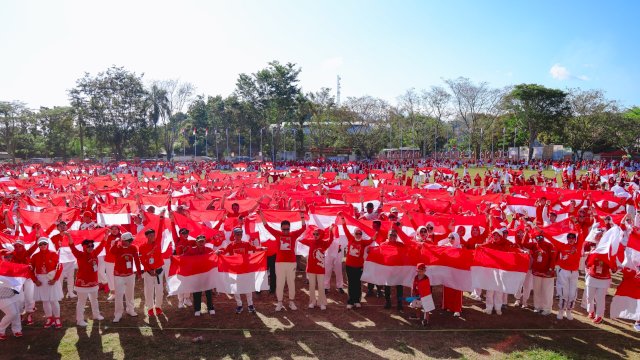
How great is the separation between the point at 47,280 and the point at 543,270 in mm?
10020

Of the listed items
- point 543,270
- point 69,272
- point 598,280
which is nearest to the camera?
point 598,280

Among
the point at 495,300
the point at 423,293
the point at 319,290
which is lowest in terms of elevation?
the point at 495,300

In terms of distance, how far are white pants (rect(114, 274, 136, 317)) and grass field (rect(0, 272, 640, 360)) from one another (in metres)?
0.25

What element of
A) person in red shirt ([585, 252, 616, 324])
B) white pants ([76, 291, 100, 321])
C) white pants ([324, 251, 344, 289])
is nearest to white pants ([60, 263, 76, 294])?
white pants ([76, 291, 100, 321])

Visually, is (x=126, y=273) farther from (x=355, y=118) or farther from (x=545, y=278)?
(x=355, y=118)

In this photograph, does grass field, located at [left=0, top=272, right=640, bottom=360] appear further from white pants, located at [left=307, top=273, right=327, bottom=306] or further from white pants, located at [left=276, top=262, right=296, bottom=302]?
white pants, located at [left=276, top=262, right=296, bottom=302]

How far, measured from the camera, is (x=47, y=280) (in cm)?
913

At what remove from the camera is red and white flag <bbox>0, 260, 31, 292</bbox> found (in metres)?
8.32

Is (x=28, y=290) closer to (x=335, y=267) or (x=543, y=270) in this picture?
(x=335, y=267)

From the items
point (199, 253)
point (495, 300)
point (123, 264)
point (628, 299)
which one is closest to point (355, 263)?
point (495, 300)

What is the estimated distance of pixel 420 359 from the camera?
25.9ft

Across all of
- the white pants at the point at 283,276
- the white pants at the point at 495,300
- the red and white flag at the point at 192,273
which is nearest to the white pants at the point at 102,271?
the red and white flag at the point at 192,273

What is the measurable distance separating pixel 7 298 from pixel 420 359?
7420 millimetres

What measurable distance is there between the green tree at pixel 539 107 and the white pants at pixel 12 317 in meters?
76.5
